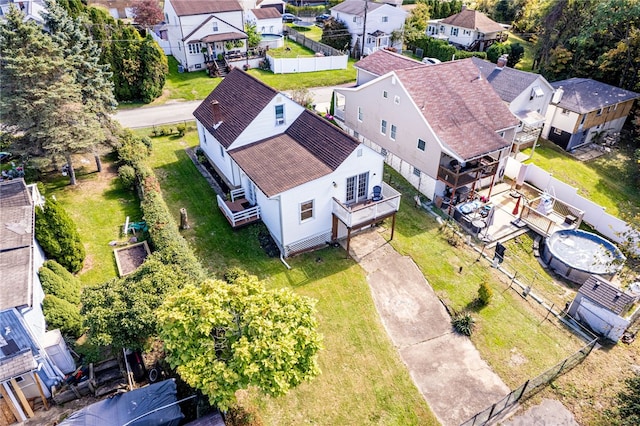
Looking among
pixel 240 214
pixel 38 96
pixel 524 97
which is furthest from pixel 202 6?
pixel 524 97

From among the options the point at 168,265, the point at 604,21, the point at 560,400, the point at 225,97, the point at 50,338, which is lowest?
the point at 560,400

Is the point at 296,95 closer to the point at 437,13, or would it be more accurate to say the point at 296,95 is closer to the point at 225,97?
the point at 225,97

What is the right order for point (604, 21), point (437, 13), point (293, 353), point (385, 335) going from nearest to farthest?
point (293, 353)
point (385, 335)
point (604, 21)
point (437, 13)

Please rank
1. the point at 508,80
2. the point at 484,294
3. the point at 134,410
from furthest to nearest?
1. the point at 508,80
2. the point at 484,294
3. the point at 134,410

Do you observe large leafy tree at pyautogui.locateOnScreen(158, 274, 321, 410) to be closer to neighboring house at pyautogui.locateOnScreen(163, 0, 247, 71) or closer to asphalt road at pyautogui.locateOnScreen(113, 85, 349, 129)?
asphalt road at pyautogui.locateOnScreen(113, 85, 349, 129)

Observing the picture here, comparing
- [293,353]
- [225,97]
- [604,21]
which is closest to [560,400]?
[293,353]

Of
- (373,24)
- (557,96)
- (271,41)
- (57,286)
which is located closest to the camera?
(57,286)

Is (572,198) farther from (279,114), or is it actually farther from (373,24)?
(373,24)
